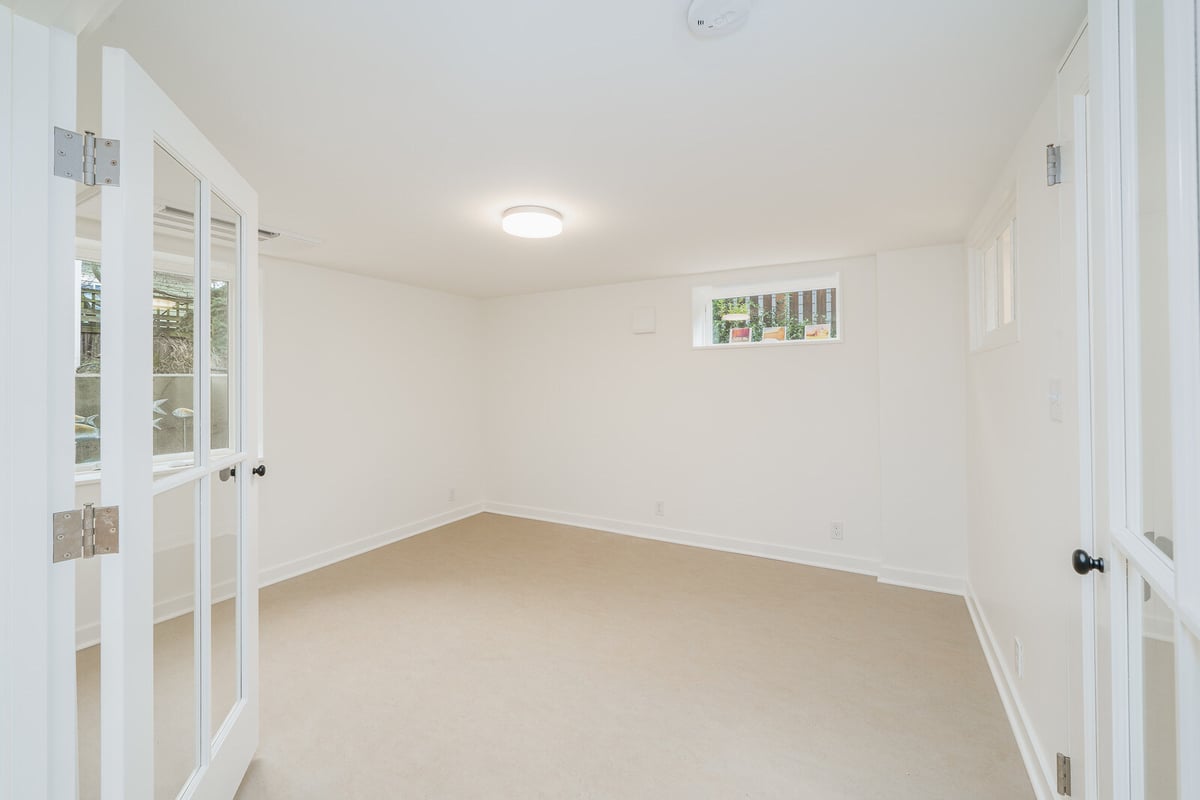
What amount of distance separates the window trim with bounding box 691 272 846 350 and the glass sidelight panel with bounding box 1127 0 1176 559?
9.95ft

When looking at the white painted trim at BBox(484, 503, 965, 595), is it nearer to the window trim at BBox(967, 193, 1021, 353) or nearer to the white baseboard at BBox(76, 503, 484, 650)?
the white baseboard at BBox(76, 503, 484, 650)

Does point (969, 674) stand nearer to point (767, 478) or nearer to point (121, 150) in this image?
point (767, 478)

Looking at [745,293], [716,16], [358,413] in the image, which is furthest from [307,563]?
[716,16]

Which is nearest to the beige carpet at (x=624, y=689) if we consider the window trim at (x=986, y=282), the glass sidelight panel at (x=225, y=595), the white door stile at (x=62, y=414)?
the glass sidelight panel at (x=225, y=595)

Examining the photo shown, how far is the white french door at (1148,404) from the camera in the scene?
713mm

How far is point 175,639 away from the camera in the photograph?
134 cm

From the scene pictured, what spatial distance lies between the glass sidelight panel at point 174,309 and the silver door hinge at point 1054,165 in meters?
2.31

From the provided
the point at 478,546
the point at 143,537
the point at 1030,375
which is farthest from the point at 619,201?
the point at 478,546

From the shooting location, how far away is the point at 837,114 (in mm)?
1774

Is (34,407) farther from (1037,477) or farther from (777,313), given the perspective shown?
(777,313)

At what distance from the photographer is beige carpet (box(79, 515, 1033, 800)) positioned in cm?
184

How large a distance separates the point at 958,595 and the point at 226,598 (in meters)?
3.98

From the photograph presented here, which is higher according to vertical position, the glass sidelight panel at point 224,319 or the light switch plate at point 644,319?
the light switch plate at point 644,319

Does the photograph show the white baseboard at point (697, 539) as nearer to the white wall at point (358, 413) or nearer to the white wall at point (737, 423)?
the white wall at point (737, 423)
